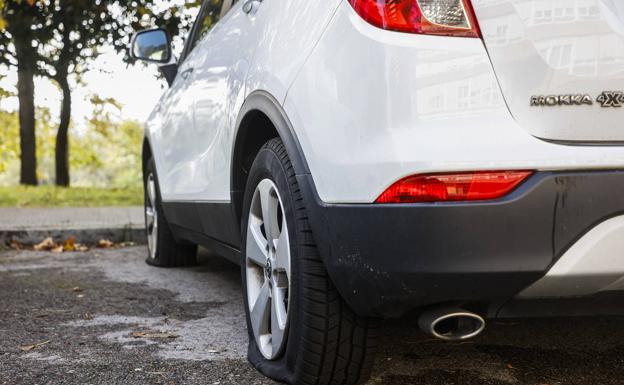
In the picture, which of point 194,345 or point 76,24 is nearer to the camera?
point 194,345

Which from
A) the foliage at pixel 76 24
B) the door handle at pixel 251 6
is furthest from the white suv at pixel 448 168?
the foliage at pixel 76 24

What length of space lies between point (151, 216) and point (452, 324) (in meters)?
3.59

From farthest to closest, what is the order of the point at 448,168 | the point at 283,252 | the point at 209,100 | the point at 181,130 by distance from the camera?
the point at 181,130 < the point at 209,100 < the point at 283,252 < the point at 448,168

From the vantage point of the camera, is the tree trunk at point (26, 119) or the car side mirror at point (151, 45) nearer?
the car side mirror at point (151, 45)

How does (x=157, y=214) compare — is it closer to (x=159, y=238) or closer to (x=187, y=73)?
(x=159, y=238)

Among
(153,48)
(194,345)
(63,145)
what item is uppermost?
(63,145)

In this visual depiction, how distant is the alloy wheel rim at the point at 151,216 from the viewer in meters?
5.13

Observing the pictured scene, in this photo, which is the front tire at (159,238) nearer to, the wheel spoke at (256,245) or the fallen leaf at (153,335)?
the fallen leaf at (153,335)

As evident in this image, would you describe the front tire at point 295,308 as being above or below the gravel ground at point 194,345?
above

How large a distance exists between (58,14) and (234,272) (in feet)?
35.9

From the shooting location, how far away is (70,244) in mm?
6488

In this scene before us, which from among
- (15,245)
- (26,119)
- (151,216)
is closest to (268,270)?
(151,216)

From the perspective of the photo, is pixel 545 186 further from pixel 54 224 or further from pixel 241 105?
pixel 54 224

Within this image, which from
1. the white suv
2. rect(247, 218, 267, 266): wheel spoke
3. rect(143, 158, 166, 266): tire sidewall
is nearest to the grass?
rect(143, 158, 166, 266): tire sidewall
